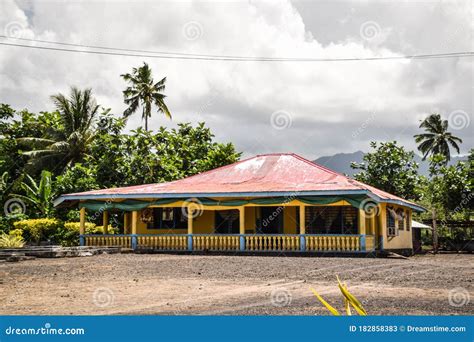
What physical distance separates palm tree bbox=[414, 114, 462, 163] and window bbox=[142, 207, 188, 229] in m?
45.3

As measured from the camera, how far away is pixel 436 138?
65.6 m

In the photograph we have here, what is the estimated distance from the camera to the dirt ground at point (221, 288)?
8273 millimetres

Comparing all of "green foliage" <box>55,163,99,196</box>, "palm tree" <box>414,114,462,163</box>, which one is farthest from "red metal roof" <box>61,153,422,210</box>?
"palm tree" <box>414,114,462,163</box>

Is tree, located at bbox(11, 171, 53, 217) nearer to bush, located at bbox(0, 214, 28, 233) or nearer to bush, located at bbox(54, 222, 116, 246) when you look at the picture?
bush, located at bbox(0, 214, 28, 233)

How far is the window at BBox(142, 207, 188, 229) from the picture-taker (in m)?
27.4

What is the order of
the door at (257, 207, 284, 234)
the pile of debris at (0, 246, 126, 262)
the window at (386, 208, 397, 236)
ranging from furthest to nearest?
the door at (257, 207, 284, 234), the window at (386, 208, 397, 236), the pile of debris at (0, 246, 126, 262)

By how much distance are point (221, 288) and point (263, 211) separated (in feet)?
50.1

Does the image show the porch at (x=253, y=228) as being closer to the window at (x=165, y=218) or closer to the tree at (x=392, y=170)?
the window at (x=165, y=218)

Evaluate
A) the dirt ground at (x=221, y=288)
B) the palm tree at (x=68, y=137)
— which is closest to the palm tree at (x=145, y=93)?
the palm tree at (x=68, y=137)

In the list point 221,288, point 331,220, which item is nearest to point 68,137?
point 331,220

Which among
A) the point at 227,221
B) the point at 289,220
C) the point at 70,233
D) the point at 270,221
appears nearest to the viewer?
the point at 289,220

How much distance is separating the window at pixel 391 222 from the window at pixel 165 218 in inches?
372

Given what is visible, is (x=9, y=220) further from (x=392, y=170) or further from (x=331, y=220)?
(x=392, y=170)
